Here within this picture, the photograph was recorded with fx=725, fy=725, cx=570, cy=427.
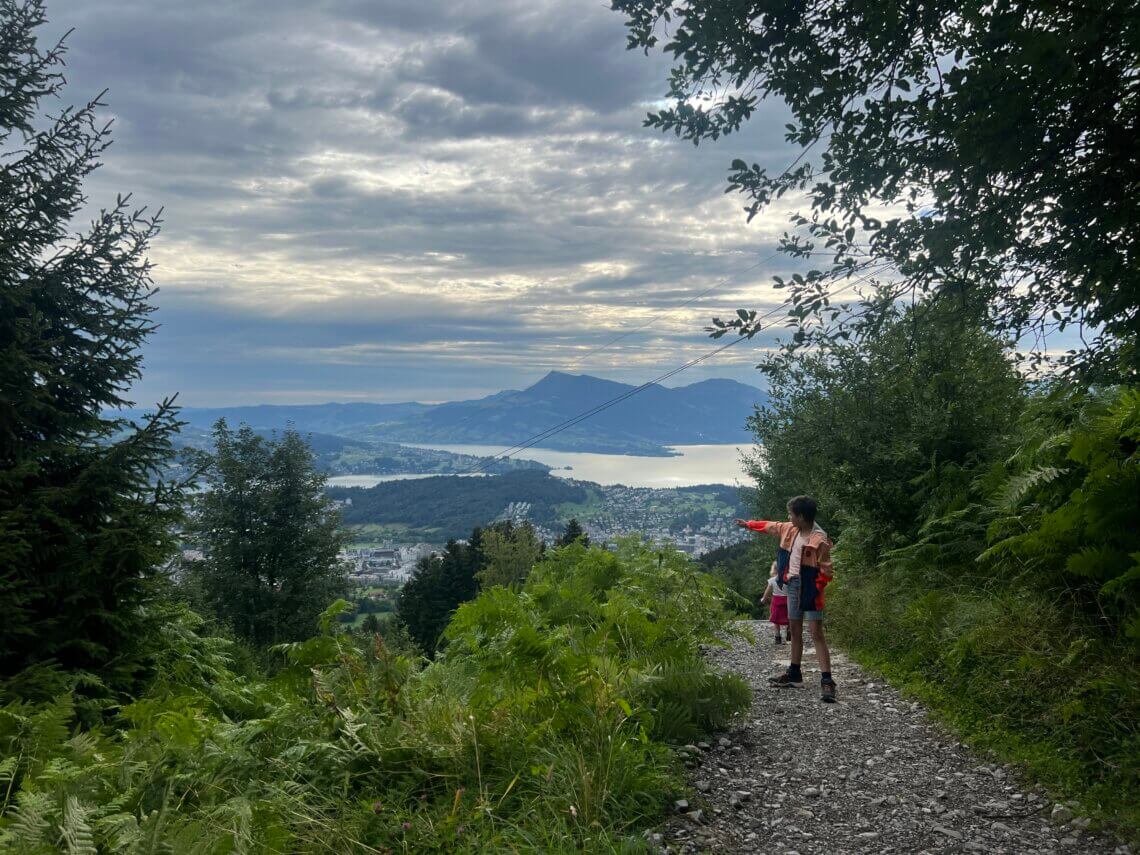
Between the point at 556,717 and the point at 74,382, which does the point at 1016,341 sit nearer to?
the point at 556,717

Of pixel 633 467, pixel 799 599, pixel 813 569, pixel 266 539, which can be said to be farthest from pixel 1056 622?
pixel 633 467

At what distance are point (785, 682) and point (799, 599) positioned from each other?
92 cm

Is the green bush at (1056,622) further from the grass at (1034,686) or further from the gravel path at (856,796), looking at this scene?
the gravel path at (856,796)

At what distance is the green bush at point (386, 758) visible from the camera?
332 centimetres

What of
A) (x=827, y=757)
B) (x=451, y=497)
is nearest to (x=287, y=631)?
(x=827, y=757)

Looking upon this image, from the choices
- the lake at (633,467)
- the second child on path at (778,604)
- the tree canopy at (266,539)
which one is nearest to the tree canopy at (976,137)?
the second child on path at (778,604)

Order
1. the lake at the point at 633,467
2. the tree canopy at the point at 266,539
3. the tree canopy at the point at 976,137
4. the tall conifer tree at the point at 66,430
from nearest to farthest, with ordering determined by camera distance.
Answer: the tree canopy at the point at 976,137 < the tall conifer tree at the point at 66,430 < the tree canopy at the point at 266,539 < the lake at the point at 633,467

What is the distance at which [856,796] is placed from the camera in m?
4.60

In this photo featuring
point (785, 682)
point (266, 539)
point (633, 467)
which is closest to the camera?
point (785, 682)

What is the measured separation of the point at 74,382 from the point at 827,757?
720 cm

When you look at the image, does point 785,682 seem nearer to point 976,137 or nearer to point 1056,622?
point 1056,622

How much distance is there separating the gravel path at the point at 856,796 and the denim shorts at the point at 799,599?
105 cm

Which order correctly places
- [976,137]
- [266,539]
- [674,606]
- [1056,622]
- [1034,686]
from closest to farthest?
[976,137] → [1034,686] → [1056,622] → [674,606] → [266,539]

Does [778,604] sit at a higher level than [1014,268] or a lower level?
lower
